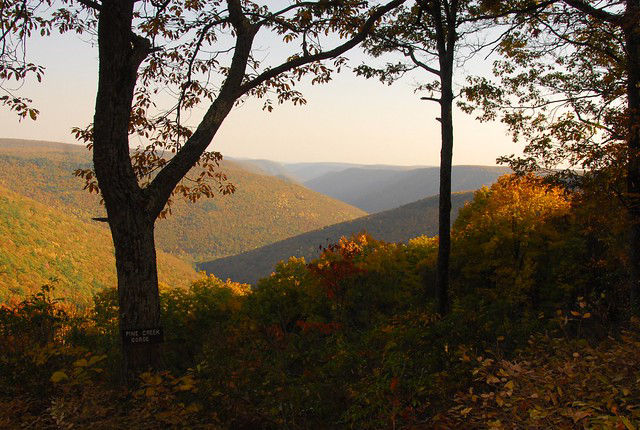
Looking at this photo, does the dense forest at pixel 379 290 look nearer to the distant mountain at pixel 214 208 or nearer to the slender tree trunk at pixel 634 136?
the slender tree trunk at pixel 634 136

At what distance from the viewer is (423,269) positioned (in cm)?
1628

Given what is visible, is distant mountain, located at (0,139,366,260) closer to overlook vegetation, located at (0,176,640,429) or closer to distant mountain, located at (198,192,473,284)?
distant mountain, located at (198,192,473,284)

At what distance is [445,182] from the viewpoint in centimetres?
1027

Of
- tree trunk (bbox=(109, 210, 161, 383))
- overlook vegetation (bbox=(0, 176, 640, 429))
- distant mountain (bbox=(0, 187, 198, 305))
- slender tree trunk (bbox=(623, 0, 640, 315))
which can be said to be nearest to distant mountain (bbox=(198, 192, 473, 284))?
distant mountain (bbox=(0, 187, 198, 305))

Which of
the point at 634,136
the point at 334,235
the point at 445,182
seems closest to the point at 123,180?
the point at 445,182

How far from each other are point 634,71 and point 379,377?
6.84 meters

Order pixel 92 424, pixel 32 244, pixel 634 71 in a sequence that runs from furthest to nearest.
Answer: pixel 32 244 < pixel 634 71 < pixel 92 424

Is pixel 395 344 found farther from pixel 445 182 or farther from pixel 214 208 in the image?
pixel 214 208

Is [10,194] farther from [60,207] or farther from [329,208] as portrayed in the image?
[329,208]

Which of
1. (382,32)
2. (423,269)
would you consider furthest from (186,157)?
(423,269)

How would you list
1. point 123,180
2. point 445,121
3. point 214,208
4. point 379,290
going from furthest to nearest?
point 214,208, point 379,290, point 445,121, point 123,180

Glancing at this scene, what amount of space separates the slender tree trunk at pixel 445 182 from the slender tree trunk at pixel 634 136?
133 inches

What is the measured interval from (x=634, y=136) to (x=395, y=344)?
18.6ft

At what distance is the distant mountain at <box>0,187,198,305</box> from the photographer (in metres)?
41.2
